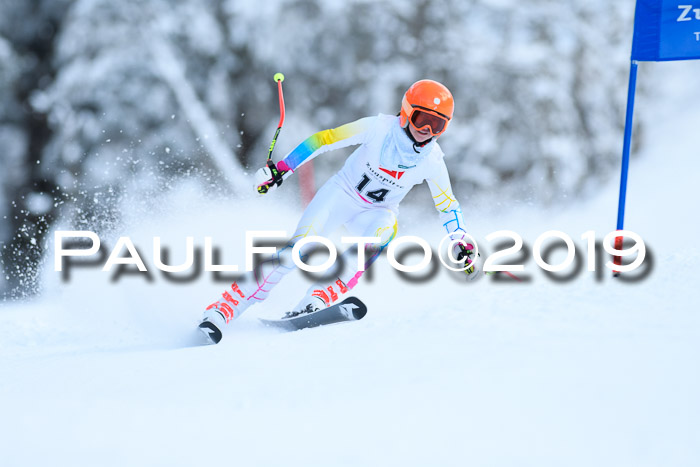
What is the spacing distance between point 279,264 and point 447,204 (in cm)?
118

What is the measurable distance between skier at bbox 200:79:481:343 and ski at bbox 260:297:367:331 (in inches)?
3.6

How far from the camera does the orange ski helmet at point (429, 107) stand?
3992mm

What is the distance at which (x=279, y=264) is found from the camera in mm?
4312

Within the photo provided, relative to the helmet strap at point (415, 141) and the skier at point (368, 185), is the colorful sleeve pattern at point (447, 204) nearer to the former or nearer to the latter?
the skier at point (368, 185)

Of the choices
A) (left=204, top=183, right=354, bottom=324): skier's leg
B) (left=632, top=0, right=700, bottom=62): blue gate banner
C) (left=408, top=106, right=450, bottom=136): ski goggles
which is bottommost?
(left=204, top=183, right=354, bottom=324): skier's leg

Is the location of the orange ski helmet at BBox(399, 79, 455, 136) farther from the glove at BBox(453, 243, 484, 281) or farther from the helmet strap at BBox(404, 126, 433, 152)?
the glove at BBox(453, 243, 484, 281)

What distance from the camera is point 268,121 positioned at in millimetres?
10398

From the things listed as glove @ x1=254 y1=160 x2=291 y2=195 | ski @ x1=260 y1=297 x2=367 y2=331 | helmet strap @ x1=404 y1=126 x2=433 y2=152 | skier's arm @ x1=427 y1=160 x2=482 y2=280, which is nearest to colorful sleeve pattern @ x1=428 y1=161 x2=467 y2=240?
skier's arm @ x1=427 y1=160 x2=482 y2=280

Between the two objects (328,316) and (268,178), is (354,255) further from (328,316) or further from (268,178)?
(268,178)

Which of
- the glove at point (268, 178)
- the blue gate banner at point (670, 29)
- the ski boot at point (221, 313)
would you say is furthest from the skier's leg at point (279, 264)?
the blue gate banner at point (670, 29)

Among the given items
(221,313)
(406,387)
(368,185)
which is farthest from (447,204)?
(406,387)

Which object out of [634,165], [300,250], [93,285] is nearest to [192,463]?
[300,250]

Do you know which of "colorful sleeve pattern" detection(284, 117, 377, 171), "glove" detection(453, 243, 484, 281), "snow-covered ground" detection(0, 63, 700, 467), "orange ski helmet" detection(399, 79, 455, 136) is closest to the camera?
"snow-covered ground" detection(0, 63, 700, 467)

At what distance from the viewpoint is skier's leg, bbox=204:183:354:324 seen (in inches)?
170
